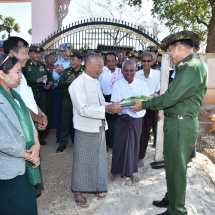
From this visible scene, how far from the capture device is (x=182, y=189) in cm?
303

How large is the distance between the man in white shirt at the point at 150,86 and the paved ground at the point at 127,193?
38 cm

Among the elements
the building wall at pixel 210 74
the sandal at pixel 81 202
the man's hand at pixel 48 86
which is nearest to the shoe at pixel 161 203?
the sandal at pixel 81 202

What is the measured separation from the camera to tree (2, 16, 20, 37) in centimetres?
3039

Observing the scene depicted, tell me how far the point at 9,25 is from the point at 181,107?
31718mm

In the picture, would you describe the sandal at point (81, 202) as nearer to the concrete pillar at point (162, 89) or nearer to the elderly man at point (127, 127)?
the elderly man at point (127, 127)

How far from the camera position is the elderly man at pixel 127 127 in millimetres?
3998

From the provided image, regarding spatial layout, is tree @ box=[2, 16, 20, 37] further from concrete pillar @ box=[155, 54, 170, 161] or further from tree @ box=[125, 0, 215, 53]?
concrete pillar @ box=[155, 54, 170, 161]

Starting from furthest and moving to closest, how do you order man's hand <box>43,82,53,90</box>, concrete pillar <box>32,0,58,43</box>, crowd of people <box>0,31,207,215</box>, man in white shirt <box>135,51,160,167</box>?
concrete pillar <box>32,0,58,43</box> < man's hand <box>43,82,53,90</box> < man in white shirt <box>135,51,160,167</box> < crowd of people <box>0,31,207,215</box>

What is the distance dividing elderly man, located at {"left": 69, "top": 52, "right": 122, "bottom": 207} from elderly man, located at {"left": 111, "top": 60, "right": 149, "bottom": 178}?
56 centimetres

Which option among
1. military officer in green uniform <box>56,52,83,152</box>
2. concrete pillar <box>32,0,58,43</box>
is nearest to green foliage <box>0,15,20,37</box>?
concrete pillar <box>32,0,58,43</box>

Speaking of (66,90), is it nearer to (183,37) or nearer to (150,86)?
(150,86)

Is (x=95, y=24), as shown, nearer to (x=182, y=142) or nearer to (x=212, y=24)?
(x=212, y=24)

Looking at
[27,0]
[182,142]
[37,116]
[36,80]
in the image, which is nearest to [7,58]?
[37,116]

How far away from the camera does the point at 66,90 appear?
17.7ft
